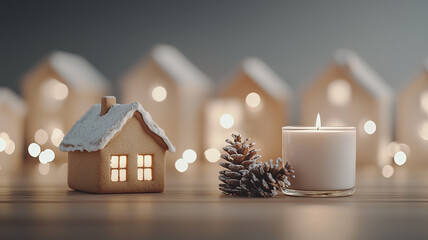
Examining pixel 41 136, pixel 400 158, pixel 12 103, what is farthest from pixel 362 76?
pixel 12 103

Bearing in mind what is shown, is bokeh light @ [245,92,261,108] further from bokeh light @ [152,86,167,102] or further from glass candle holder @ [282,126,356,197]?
glass candle holder @ [282,126,356,197]

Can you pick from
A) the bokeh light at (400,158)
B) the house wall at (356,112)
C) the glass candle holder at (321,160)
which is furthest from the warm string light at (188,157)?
the glass candle holder at (321,160)

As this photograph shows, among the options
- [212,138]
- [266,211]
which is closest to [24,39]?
[212,138]

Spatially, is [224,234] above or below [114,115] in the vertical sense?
below

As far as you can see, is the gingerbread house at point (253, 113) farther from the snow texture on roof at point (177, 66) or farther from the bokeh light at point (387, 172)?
the bokeh light at point (387, 172)

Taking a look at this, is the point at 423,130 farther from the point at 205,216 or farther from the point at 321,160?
the point at 205,216

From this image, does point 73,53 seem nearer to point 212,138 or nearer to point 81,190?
point 212,138
